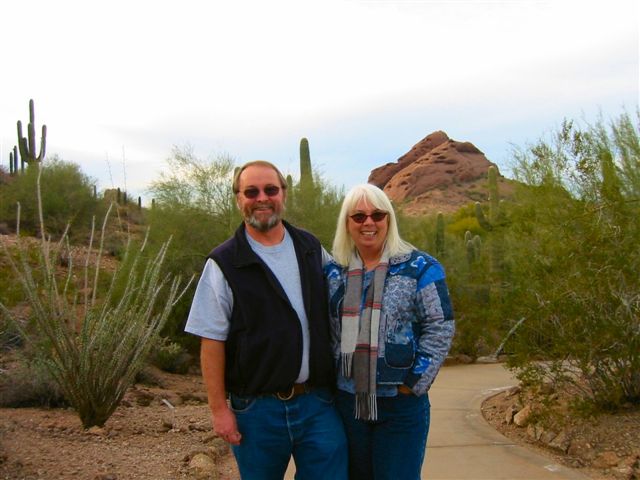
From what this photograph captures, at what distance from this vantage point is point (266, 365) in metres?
3.12

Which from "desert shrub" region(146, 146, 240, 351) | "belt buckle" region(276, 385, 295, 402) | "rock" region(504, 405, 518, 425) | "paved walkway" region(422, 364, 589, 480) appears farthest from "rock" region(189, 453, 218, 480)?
"desert shrub" region(146, 146, 240, 351)

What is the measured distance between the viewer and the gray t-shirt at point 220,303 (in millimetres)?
3176

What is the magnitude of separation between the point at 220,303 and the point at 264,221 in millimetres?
430

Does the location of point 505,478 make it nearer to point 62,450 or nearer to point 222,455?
point 222,455

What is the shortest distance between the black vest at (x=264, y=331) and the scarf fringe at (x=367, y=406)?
176 millimetres

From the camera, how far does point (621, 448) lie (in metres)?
6.07

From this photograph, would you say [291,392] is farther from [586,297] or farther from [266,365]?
[586,297]

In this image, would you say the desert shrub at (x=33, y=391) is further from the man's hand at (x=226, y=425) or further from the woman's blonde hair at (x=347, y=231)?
the woman's blonde hair at (x=347, y=231)

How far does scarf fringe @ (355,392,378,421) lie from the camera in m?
3.16

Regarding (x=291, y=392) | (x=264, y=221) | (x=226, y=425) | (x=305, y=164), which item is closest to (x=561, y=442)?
(x=291, y=392)

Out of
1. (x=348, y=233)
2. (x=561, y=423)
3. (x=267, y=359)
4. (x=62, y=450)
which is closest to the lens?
(x=267, y=359)

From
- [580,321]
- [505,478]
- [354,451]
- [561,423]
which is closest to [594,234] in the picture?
[580,321]

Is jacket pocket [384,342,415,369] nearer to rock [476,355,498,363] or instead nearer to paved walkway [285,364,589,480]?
paved walkway [285,364,589,480]

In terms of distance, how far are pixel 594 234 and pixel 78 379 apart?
5.05 meters
